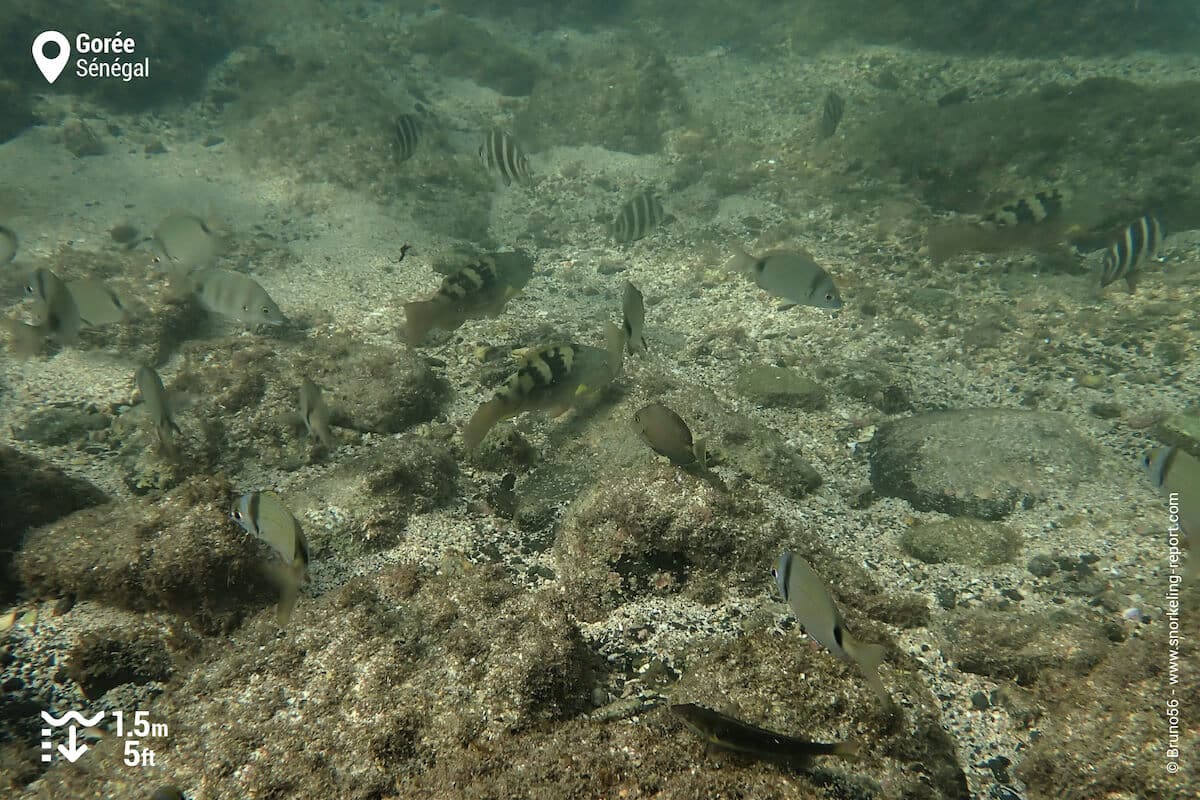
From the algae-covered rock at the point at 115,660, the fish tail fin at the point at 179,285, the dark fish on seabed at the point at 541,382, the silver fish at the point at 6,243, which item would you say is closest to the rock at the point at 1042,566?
the dark fish on seabed at the point at 541,382

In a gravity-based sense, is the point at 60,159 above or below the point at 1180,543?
above

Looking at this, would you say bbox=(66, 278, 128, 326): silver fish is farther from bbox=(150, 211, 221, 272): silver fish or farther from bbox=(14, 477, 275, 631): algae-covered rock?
bbox=(14, 477, 275, 631): algae-covered rock

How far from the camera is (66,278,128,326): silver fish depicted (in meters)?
4.36

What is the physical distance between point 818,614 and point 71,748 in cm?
308

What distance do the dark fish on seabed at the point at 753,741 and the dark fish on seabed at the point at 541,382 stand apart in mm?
2157

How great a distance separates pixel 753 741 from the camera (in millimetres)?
1504

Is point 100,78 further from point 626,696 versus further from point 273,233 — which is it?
point 626,696

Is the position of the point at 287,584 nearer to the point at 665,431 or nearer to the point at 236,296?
the point at 665,431

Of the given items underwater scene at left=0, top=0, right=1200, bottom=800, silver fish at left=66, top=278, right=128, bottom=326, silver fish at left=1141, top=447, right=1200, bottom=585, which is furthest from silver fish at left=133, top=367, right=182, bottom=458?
silver fish at left=1141, top=447, right=1200, bottom=585

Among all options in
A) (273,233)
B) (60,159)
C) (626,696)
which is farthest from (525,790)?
(60,159)

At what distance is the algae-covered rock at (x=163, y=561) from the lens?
2.84 m

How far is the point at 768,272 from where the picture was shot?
4043mm

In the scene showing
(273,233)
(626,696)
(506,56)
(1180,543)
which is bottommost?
(626,696)

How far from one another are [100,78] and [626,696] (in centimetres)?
1491
